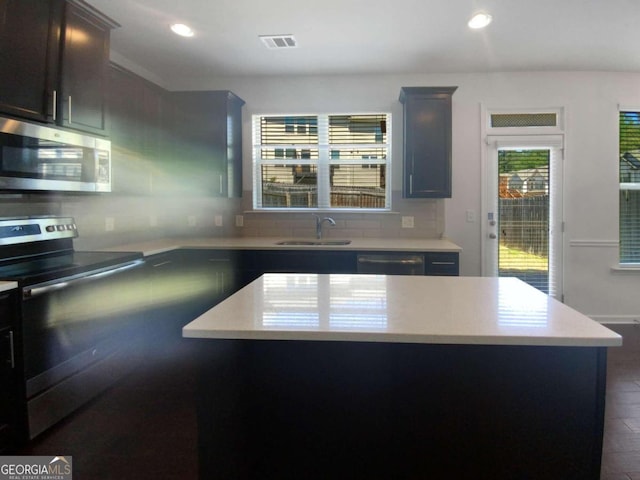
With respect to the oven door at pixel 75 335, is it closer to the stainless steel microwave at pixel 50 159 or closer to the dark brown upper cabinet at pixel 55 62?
the stainless steel microwave at pixel 50 159

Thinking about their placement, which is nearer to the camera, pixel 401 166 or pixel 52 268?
pixel 52 268

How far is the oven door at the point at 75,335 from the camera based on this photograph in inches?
77.9

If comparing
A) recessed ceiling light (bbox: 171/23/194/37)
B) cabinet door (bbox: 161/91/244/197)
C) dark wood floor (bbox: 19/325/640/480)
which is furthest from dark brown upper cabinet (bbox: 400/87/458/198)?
dark wood floor (bbox: 19/325/640/480)

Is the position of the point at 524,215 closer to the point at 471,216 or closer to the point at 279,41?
the point at 471,216

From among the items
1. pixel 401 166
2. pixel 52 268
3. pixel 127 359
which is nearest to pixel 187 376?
pixel 127 359

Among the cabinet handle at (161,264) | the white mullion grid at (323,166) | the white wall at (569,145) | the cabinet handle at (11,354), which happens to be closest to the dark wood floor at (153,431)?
the cabinet handle at (11,354)

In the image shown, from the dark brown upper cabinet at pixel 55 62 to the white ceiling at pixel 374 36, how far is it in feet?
1.26

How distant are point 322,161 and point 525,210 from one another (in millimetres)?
2115

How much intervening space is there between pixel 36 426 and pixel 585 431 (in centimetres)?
241

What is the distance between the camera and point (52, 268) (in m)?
2.18

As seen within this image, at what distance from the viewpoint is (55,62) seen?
7.50ft

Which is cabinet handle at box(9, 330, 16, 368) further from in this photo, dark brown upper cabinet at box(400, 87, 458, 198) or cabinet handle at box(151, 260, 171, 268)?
dark brown upper cabinet at box(400, 87, 458, 198)

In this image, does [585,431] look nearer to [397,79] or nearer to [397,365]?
[397,365]

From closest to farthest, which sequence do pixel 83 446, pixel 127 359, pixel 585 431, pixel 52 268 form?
pixel 585 431 < pixel 83 446 < pixel 52 268 < pixel 127 359
